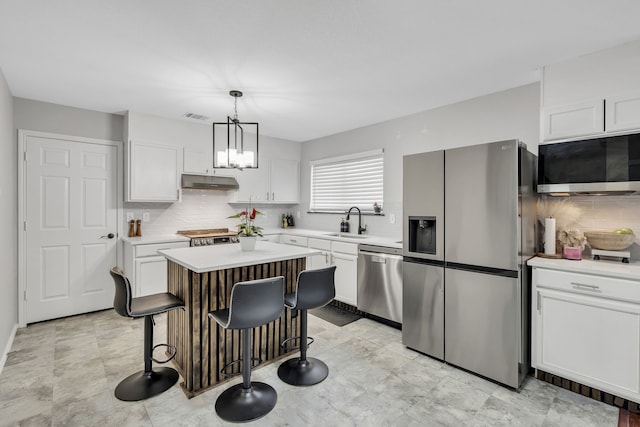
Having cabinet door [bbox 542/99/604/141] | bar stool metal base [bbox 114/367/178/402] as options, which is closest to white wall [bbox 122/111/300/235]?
bar stool metal base [bbox 114/367/178/402]

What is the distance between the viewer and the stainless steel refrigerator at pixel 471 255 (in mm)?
2338

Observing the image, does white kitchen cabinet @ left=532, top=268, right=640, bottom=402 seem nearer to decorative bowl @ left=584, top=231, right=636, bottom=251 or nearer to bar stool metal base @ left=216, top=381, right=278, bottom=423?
decorative bowl @ left=584, top=231, right=636, bottom=251

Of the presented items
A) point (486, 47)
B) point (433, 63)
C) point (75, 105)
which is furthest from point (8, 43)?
point (486, 47)

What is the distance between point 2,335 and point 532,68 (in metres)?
5.09

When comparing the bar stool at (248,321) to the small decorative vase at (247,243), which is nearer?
the bar stool at (248,321)

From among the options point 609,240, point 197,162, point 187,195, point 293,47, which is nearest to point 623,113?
point 609,240

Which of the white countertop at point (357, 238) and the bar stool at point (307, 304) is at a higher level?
the white countertop at point (357, 238)

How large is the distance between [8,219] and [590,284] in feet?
16.8

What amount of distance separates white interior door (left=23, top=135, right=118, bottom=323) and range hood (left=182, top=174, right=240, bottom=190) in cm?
89

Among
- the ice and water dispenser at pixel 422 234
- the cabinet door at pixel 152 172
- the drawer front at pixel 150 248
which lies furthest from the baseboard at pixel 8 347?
the ice and water dispenser at pixel 422 234

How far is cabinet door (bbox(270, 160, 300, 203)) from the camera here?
532cm

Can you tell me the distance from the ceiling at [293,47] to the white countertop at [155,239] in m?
1.61

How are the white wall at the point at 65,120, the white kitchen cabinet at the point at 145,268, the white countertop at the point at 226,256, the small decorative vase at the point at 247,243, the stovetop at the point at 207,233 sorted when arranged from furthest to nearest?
the stovetop at the point at 207,233, the white kitchen cabinet at the point at 145,268, the white wall at the point at 65,120, the small decorative vase at the point at 247,243, the white countertop at the point at 226,256

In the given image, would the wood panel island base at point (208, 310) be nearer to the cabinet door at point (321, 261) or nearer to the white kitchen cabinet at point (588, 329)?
the cabinet door at point (321, 261)
